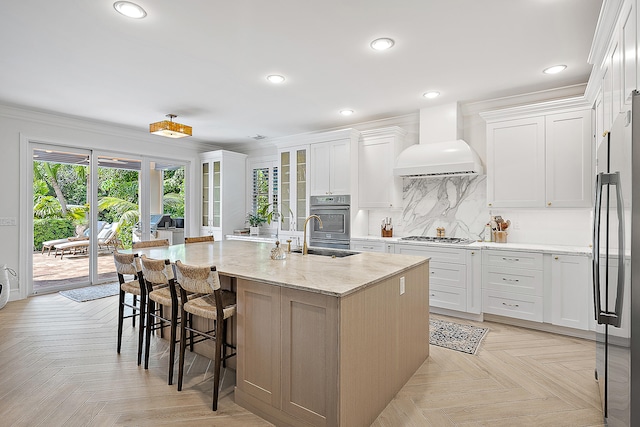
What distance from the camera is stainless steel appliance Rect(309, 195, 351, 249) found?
16.3 feet

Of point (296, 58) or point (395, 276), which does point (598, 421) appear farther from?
point (296, 58)

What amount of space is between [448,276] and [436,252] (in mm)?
309

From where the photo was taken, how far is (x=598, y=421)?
2.14 meters

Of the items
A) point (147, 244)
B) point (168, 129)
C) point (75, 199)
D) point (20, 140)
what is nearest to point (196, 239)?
point (147, 244)

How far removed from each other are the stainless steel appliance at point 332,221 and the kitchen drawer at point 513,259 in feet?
5.98

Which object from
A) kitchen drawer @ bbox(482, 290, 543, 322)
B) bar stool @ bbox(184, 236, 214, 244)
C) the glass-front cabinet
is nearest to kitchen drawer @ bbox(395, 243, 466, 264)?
kitchen drawer @ bbox(482, 290, 543, 322)

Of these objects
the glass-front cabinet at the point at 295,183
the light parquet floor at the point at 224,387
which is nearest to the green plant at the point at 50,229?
the light parquet floor at the point at 224,387

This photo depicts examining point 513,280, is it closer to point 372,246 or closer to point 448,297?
point 448,297

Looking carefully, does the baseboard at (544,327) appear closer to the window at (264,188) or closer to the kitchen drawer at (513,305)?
the kitchen drawer at (513,305)

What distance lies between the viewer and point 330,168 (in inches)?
204

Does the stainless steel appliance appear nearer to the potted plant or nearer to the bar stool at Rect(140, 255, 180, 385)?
the potted plant

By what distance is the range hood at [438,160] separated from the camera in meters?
4.11

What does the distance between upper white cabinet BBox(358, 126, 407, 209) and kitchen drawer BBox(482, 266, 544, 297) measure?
153cm

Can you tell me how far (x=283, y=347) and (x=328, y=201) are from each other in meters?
3.33
